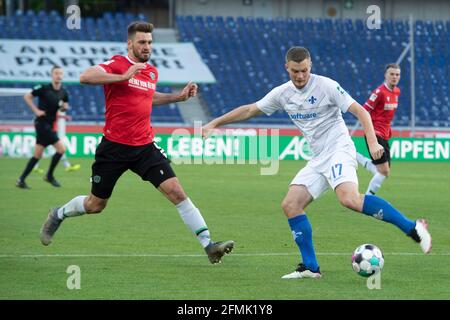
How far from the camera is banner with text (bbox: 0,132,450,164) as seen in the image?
2984cm

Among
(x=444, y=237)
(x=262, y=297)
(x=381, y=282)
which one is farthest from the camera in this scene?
(x=444, y=237)

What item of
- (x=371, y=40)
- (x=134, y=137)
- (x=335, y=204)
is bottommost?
(x=335, y=204)

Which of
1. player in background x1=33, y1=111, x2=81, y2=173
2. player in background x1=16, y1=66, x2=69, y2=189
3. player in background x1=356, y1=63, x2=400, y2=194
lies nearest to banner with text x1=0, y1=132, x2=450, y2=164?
player in background x1=33, y1=111, x2=81, y2=173

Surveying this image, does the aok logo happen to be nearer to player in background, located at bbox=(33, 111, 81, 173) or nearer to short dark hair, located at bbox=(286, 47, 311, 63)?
short dark hair, located at bbox=(286, 47, 311, 63)

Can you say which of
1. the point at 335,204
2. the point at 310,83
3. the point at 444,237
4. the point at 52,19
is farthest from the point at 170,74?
the point at 310,83

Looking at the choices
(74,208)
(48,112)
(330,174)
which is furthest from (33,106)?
(330,174)

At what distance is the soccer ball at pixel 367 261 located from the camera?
330 inches

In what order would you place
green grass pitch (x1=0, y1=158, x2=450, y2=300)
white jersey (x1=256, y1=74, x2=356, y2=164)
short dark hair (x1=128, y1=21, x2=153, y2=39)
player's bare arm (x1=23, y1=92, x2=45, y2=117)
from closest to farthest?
1. green grass pitch (x1=0, y1=158, x2=450, y2=300)
2. white jersey (x1=256, y1=74, x2=356, y2=164)
3. short dark hair (x1=128, y1=21, x2=153, y2=39)
4. player's bare arm (x1=23, y1=92, x2=45, y2=117)

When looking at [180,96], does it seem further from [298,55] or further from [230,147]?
[230,147]

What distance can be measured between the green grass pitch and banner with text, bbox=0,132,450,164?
390 inches

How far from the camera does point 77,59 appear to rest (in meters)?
39.2

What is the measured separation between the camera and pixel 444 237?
11891 millimetres
